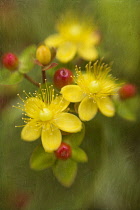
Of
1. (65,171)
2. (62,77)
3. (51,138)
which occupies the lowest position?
(65,171)

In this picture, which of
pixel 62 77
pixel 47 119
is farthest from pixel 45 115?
pixel 62 77

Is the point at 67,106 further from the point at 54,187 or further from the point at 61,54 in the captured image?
the point at 54,187

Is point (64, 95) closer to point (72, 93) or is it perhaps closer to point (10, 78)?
point (72, 93)

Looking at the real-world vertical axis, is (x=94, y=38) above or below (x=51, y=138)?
above

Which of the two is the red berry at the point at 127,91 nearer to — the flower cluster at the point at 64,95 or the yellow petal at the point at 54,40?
the flower cluster at the point at 64,95

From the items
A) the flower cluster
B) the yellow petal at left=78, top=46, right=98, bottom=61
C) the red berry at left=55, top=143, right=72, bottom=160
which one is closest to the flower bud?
the flower cluster

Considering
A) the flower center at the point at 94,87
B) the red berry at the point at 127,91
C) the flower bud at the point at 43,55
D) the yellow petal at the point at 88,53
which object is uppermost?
the flower bud at the point at 43,55

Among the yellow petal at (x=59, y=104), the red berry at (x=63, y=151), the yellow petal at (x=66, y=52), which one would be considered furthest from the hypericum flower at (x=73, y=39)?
the red berry at (x=63, y=151)

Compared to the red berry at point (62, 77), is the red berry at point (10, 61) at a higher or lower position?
higher
